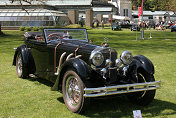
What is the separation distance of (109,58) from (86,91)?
1152 mm

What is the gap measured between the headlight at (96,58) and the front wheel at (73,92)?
1.40 feet

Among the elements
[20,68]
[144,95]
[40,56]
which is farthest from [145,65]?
[20,68]

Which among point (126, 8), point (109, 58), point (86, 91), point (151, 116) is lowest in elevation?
point (151, 116)

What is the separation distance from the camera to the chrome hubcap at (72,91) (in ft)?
17.2

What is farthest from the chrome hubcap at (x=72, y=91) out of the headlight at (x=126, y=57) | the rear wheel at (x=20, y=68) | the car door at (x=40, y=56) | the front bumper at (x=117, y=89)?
the rear wheel at (x=20, y=68)

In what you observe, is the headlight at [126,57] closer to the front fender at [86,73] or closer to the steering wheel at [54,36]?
the front fender at [86,73]

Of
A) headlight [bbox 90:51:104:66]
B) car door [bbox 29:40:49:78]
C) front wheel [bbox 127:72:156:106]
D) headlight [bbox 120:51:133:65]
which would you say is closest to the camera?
headlight [bbox 90:51:104:66]

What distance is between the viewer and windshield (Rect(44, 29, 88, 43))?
705cm

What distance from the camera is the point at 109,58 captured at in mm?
5598

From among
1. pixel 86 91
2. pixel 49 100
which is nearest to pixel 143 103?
pixel 86 91

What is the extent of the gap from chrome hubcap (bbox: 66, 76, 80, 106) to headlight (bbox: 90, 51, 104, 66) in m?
0.50

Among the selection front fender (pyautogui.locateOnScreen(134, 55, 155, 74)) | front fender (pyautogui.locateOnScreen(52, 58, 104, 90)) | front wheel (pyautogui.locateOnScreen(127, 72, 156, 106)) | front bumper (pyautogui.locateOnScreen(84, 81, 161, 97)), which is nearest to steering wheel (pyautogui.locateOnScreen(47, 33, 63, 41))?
front fender (pyautogui.locateOnScreen(52, 58, 104, 90))

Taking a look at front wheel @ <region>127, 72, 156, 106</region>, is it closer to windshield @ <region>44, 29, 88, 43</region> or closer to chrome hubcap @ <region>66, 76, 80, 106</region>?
chrome hubcap @ <region>66, 76, 80, 106</region>

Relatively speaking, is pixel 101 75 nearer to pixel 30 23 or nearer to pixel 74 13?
pixel 30 23
